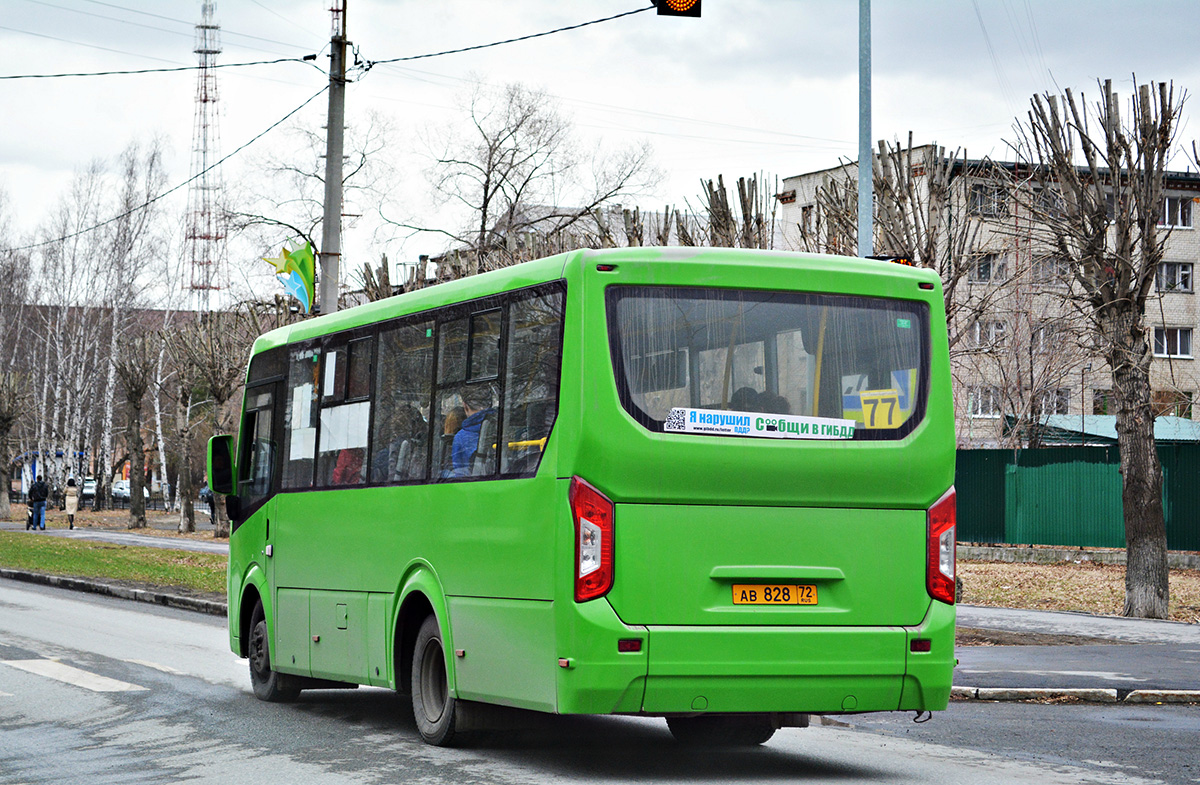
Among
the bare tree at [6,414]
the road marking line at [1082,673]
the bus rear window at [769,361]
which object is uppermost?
the bare tree at [6,414]

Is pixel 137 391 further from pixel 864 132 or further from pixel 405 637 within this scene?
pixel 405 637

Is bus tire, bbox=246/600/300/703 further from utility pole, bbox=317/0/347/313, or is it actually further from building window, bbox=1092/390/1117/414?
building window, bbox=1092/390/1117/414

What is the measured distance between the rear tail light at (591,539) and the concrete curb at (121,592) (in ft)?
47.3

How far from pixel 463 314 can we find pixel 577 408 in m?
1.66

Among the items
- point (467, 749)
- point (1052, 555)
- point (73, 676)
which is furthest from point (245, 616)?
point (1052, 555)

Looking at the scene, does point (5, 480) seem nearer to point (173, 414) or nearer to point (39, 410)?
point (39, 410)

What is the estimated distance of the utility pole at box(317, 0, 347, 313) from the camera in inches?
749

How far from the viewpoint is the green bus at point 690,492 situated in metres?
8.03

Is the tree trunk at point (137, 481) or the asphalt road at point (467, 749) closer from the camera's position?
the asphalt road at point (467, 749)

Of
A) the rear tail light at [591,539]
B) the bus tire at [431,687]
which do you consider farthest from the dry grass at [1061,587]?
the rear tail light at [591,539]

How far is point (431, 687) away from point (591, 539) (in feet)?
7.13

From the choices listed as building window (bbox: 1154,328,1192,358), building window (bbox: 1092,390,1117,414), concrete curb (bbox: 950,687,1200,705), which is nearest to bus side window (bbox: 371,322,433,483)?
concrete curb (bbox: 950,687,1200,705)

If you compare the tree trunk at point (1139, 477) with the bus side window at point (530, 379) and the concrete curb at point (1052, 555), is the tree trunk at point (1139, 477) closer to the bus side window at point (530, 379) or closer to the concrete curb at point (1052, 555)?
the concrete curb at point (1052, 555)

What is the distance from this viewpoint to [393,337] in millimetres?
10328
